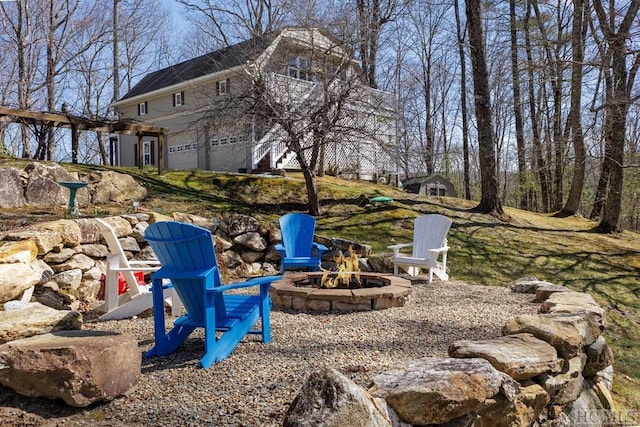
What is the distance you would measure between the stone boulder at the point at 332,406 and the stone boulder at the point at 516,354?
856 millimetres

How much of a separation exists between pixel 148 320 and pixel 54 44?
48.3ft

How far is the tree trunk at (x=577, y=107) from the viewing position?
29.8 ft

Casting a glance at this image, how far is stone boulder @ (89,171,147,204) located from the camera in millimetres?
7512

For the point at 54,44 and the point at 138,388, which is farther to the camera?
the point at 54,44

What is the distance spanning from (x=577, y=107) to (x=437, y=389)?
33.9ft

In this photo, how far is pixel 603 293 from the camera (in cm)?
671

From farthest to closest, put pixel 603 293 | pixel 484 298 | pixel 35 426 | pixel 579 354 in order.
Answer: pixel 603 293
pixel 484 298
pixel 579 354
pixel 35 426

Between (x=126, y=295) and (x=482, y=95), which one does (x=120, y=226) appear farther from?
(x=482, y=95)

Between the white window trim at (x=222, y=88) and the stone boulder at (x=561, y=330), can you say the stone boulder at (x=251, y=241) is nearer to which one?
the white window trim at (x=222, y=88)

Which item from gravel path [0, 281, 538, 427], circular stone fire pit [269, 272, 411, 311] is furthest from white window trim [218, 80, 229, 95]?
gravel path [0, 281, 538, 427]

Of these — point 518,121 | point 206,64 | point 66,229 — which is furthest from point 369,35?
point 518,121

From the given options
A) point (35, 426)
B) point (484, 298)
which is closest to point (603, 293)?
point (484, 298)

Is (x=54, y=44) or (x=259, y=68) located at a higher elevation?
(x=54, y=44)

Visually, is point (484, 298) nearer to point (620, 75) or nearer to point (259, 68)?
point (259, 68)
